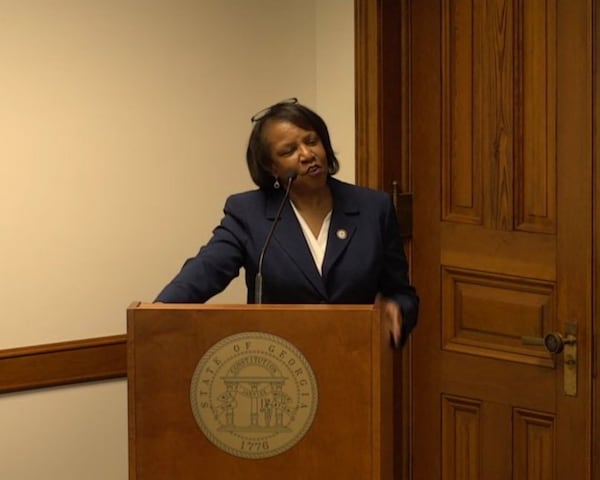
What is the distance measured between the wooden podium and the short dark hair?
0.55m

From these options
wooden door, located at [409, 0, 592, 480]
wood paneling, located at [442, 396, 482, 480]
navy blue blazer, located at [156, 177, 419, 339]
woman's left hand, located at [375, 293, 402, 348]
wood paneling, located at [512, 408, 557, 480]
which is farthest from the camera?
wood paneling, located at [442, 396, 482, 480]

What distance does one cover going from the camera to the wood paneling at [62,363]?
3675 millimetres

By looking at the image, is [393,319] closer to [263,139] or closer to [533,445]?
[263,139]

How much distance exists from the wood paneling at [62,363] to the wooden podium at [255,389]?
4.39ft

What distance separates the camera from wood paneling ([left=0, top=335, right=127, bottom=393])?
367 centimetres

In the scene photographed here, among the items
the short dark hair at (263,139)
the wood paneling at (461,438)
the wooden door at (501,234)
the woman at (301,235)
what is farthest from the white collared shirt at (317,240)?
the wood paneling at (461,438)

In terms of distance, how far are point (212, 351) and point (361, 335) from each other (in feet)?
0.91

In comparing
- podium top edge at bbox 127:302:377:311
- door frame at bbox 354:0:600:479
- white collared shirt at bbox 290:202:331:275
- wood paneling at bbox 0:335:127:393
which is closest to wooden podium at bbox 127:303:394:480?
podium top edge at bbox 127:302:377:311

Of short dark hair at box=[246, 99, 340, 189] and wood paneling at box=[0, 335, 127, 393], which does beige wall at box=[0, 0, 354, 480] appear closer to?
wood paneling at box=[0, 335, 127, 393]

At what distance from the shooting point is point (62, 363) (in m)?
3.76

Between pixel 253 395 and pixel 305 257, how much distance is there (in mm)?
462

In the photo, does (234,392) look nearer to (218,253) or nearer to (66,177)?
(218,253)

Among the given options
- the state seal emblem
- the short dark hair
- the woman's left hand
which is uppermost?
the short dark hair

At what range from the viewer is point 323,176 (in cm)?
282
